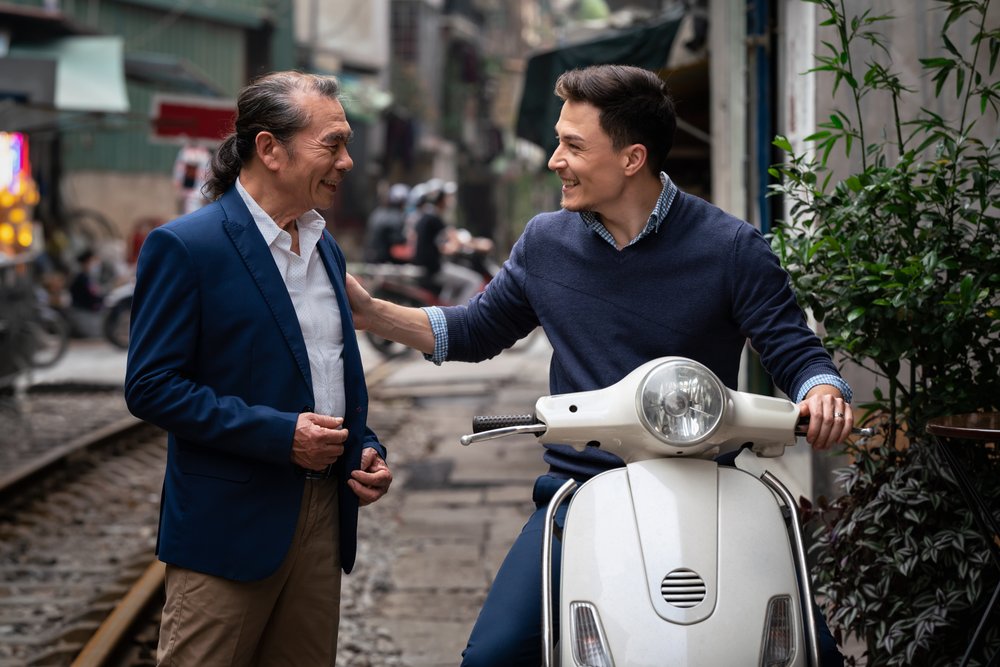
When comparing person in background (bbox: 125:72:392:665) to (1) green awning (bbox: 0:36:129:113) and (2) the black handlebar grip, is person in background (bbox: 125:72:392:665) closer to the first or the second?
(2) the black handlebar grip

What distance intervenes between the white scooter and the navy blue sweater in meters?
0.34

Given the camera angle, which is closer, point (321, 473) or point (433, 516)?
point (321, 473)

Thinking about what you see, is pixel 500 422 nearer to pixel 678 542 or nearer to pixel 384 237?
pixel 678 542

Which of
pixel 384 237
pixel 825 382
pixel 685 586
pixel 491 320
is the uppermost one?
pixel 384 237

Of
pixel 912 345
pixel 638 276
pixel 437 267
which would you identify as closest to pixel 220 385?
pixel 638 276

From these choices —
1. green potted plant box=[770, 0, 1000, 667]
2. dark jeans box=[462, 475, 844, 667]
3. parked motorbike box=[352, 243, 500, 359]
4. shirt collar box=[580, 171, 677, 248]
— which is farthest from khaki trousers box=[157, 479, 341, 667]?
parked motorbike box=[352, 243, 500, 359]

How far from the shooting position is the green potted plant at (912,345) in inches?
131

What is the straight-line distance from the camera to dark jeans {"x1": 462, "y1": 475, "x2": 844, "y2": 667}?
2.63 m

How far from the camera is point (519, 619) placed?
2670 millimetres

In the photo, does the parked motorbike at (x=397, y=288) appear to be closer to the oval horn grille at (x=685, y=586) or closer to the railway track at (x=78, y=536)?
the railway track at (x=78, y=536)

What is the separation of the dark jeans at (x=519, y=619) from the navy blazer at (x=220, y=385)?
47 centimetres

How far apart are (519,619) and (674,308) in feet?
2.52

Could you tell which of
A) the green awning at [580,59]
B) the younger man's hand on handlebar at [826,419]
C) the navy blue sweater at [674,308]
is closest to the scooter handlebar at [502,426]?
the navy blue sweater at [674,308]

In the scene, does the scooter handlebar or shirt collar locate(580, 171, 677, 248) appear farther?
shirt collar locate(580, 171, 677, 248)
